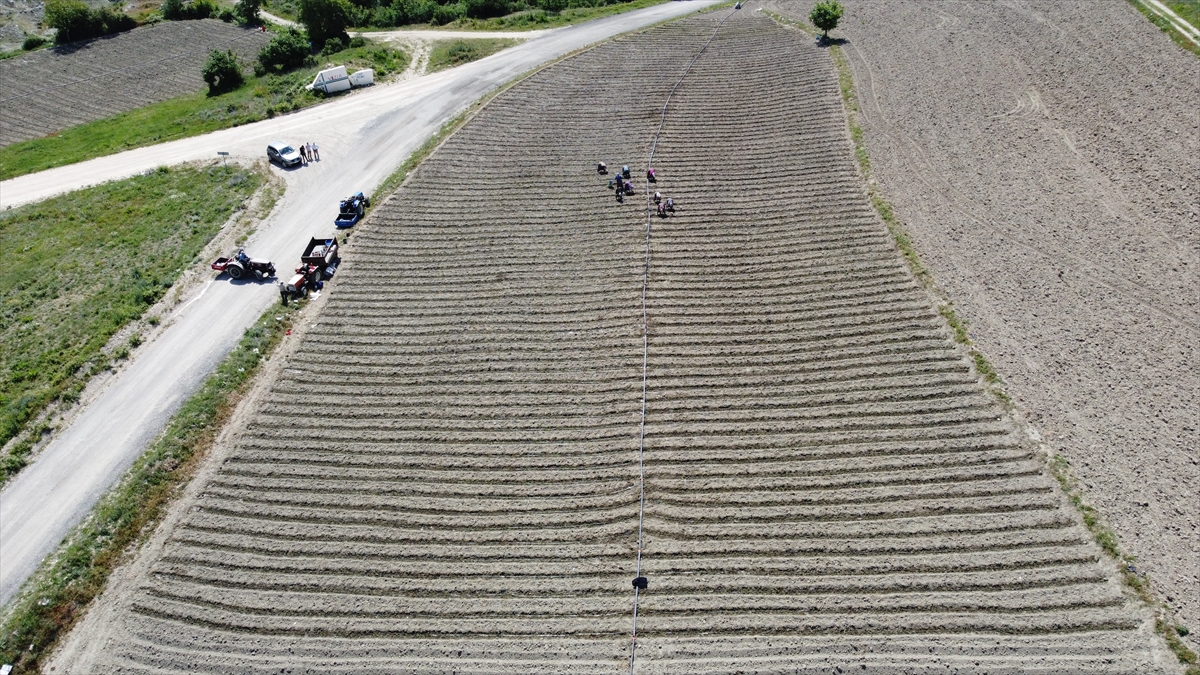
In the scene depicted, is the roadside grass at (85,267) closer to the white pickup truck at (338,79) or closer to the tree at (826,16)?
the white pickup truck at (338,79)

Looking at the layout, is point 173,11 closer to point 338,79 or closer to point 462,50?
point 338,79

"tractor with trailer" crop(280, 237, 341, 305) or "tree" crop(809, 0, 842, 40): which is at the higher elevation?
"tree" crop(809, 0, 842, 40)

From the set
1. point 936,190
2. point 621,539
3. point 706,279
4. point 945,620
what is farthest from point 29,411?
point 936,190

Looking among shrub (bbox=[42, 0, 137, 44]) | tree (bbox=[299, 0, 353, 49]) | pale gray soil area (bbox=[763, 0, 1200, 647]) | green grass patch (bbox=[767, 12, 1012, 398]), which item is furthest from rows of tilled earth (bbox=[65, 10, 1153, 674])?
shrub (bbox=[42, 0, 137, 44])

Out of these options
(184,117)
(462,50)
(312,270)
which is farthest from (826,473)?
(184,117)

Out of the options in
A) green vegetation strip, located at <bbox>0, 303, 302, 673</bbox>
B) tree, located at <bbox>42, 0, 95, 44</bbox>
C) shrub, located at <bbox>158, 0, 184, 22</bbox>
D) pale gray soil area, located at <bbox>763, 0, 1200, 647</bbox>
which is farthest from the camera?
shrub, located at <bbox>158, 0, 184, 22</bbox>

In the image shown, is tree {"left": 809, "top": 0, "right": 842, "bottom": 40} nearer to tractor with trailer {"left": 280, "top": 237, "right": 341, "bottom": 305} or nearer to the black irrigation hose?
the black irrigation hose

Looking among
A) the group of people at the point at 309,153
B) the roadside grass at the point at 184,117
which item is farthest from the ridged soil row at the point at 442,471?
the roadside grass at the point at 184,117
